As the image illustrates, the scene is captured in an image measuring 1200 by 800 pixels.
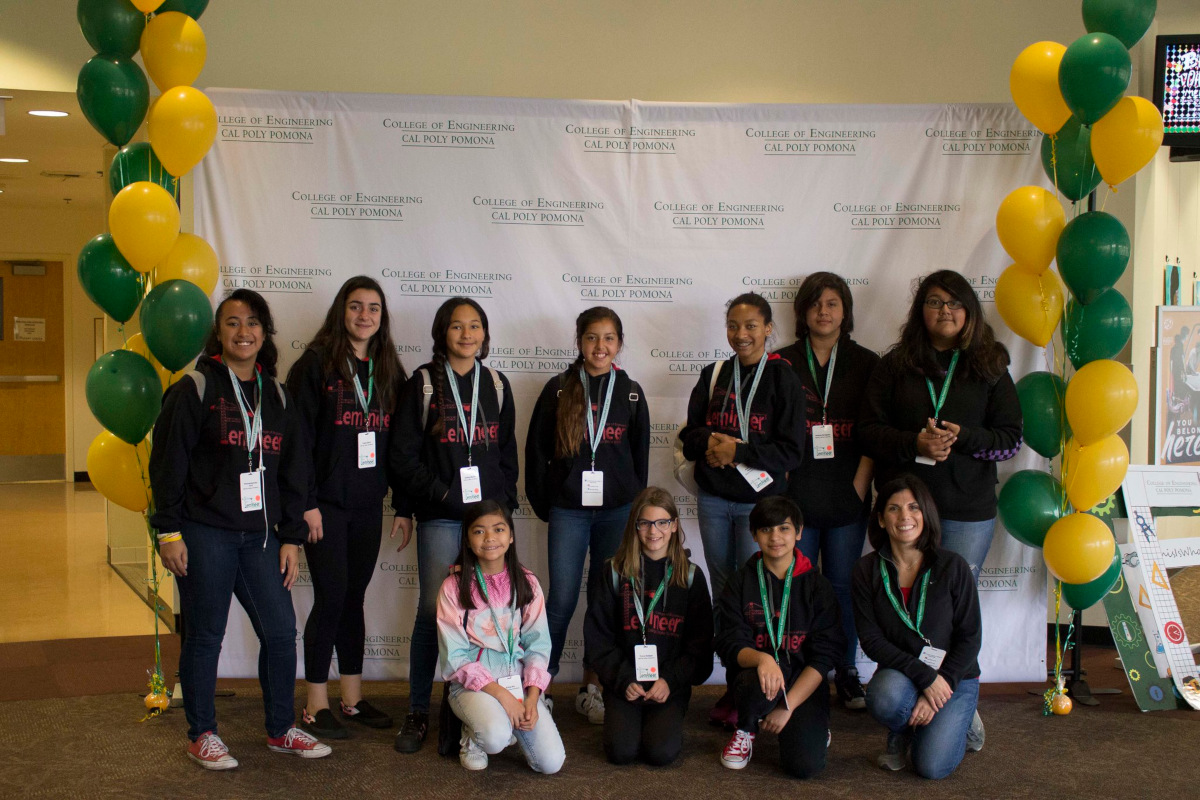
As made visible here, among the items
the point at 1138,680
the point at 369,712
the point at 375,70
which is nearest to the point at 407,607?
the point at 369,712

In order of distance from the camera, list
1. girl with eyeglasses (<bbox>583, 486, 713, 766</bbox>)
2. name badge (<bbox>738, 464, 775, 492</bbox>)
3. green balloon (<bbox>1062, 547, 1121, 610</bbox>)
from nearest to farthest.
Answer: girl with eyeglasses (<bbox>583, 486, 713, 766</bbox>) < name badge (<bbox>738, 464, 775, 492</bbox>) < green balloon (<bbox>1062, 547, 1121, 610</bbox>)

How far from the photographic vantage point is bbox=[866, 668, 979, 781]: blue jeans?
278 cm

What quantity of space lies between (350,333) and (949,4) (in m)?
2.84

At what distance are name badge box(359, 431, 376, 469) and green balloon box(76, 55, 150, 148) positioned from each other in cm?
131

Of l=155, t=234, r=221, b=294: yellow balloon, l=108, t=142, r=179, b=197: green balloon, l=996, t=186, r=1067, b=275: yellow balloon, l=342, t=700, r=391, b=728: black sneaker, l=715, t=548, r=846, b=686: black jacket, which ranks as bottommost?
l=342, t=700, r=391, b=728: black sneaker

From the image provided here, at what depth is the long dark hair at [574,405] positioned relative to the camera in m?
3.21

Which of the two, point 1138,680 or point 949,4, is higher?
point 949,4

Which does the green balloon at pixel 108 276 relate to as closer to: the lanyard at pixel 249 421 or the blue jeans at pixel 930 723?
the lanyard at pixel 249 421

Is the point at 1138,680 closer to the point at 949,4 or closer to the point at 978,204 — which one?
the point at 978,204

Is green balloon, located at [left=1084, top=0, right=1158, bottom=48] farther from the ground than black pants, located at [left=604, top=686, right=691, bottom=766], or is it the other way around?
green balloon, located at [left=1084, top=0, right=1158, bottom=48]

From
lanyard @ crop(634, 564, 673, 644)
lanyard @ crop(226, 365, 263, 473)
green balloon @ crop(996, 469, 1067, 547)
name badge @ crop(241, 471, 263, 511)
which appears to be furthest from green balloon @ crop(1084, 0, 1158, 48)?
name badge @ crop(241, 471, 263, 511)

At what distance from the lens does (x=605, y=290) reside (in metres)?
3.72

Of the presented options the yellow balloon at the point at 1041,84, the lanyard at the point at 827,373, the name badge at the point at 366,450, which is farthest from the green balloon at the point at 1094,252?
the name badge at the point at 366,450

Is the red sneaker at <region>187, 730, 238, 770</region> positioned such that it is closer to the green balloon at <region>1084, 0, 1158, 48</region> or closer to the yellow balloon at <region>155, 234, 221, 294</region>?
the yellow balloon at <region>155, 234, 221, 294</region>
